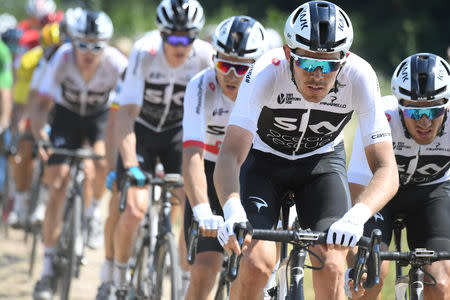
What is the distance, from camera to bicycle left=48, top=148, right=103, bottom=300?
8156mm

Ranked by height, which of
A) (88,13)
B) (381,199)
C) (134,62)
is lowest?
(381,199)

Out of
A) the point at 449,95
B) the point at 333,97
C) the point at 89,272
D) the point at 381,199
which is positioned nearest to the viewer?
the point at 381,199

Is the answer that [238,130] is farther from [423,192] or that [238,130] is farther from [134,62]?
[134,62]

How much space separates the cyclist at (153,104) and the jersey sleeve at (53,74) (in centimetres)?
155

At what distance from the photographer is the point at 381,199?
464cm

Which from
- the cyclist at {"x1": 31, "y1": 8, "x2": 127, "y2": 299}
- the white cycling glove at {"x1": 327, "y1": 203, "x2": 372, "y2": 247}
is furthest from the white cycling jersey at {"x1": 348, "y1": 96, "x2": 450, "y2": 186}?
the cyclist at {"x1": 31, "y1": 8, "x2": 127, "y2": 299}

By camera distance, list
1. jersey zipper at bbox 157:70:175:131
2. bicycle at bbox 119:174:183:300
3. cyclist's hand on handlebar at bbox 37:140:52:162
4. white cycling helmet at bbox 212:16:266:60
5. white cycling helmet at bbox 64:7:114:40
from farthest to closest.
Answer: white cycling helmet at bbox 64:7:114:40
cyclist's hand on handlebar at bbox 37:140:52:162
jersey zipper at bbox 157:70:175:131
bicycle at bbox 119:174:183:300
white cycling helmet at bbox 212:16:266:60

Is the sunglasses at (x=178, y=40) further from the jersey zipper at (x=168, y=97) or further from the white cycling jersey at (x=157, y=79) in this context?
the jersey zipper at (x=168, y=97)

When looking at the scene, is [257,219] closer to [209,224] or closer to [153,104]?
[209,224]

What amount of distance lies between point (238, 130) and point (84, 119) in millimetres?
4727

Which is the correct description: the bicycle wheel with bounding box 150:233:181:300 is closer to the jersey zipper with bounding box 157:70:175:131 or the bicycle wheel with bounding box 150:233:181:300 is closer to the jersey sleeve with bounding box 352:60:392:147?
the jersey zipper with bounding box 157:70:175:131

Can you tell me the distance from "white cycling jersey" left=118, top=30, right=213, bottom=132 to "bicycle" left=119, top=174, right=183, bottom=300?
0.73 metres

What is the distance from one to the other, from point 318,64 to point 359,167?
1152mm

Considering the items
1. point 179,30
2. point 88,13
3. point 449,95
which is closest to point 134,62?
point 179,30
